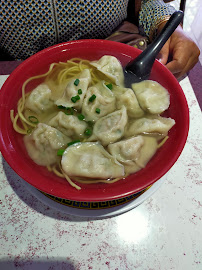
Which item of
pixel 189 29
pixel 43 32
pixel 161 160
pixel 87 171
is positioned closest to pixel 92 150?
→ pixel 87 171

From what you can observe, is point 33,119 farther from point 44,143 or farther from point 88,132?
point 88,132

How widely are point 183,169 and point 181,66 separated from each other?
820mm

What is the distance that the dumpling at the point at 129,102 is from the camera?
117cm

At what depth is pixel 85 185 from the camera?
0.92 meters

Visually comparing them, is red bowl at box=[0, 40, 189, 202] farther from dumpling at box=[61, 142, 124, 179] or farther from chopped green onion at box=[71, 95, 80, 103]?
chopped green onion at box=[71, 95, 80, 103]

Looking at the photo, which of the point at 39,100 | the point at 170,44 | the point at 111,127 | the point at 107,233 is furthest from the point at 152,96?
the point at 170,44

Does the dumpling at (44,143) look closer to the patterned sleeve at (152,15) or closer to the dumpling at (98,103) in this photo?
the dumpling at (98,103)

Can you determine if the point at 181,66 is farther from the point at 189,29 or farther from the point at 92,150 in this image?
the point at 189,29

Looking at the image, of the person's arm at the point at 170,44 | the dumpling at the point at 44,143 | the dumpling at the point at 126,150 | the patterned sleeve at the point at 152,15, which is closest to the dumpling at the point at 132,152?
the dumpling at the point at 126,150

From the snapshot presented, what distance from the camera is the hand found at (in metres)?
1.70

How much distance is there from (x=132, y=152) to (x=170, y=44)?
1.20m

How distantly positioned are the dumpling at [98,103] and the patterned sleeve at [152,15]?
885mm

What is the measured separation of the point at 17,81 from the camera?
117cm

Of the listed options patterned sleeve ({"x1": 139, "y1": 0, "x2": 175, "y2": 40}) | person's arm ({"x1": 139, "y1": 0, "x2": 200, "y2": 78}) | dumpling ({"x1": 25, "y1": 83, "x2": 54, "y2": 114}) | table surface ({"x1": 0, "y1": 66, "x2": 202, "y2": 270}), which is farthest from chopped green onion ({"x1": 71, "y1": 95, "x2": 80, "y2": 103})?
patterned sleeve ({"x1": 139, "y1": 0, "x2": 175, "y2": 40})
